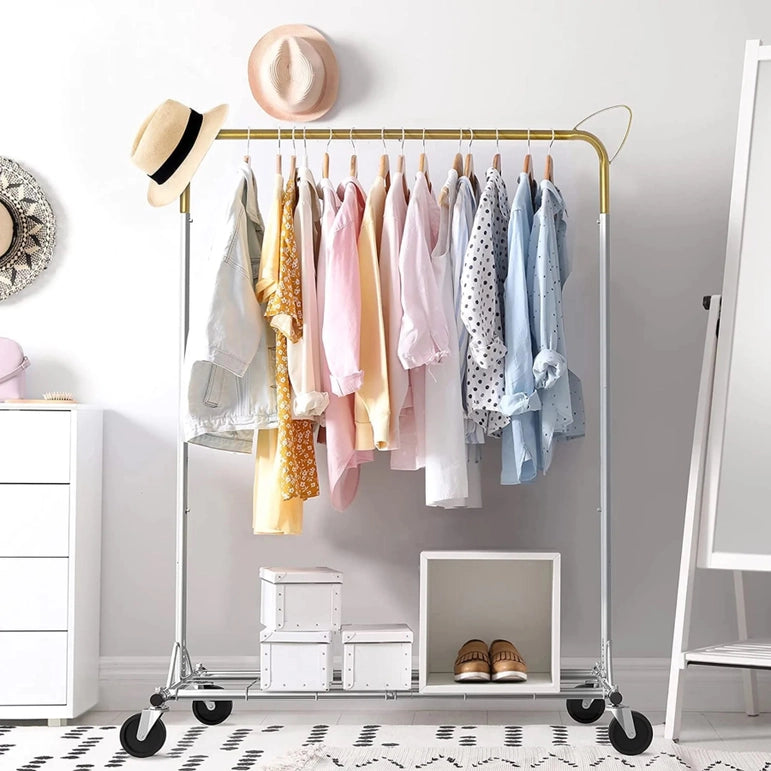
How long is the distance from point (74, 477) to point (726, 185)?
2.18 m

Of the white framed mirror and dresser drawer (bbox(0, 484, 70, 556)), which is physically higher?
the white framed mirror

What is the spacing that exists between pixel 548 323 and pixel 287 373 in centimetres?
68

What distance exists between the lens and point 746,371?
268 cm

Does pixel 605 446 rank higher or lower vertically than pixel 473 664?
higher

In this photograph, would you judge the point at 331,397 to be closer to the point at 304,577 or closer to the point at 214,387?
the point at 214,387

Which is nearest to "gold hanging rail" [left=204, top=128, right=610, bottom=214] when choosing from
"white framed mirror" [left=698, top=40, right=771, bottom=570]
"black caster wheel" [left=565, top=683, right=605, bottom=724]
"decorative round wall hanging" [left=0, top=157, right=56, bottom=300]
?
"white framed mirror" [left=698, top=40, right=771, bottom=570]

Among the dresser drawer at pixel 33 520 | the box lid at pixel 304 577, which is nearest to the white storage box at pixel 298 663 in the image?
the box lid at pixel 304 577

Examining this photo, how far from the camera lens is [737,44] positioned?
3133mm

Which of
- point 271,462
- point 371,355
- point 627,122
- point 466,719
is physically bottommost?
point 466,719

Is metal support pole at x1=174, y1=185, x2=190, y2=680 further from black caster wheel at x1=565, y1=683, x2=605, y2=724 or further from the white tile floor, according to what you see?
black caster wheel at x1=565, y1=683, x2=605, y2=724

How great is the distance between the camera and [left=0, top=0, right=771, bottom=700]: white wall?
311cm

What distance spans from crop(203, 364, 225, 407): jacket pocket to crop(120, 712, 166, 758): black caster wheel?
80 centimetres

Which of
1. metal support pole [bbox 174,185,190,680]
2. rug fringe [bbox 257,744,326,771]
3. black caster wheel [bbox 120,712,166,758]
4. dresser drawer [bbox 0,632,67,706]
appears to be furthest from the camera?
dresser drawer [bbox 0,632,67,706]

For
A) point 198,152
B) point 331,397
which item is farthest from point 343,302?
point 198,152
